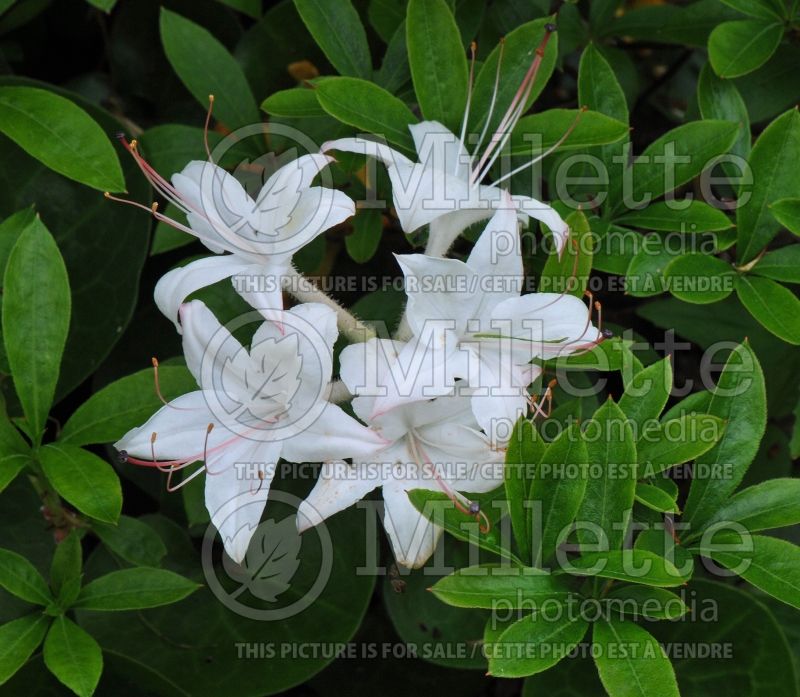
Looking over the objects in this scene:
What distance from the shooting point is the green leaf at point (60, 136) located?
61.0 inches

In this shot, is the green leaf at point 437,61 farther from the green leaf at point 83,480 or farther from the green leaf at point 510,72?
the green leaf at point 83,480

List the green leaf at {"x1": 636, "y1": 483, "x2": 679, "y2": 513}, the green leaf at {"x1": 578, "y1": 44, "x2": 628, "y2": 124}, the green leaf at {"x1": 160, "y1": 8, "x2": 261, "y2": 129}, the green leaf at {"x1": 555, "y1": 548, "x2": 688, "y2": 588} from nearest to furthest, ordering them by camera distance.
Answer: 1. the green leaf at {"x1": 555, "y1": 548, "x2": 688, "y2": 588}
2. the green leaf at {"x1": 636, "y1": 483, "x2": 679, "y2": 513}
3. the green leaf at {"x1": 578, "y1": 44, "x2": 628, "y2": 124}
4. the green leaf at {"x1": 160, "y1": 8, "x2": 261, "y2": 129}

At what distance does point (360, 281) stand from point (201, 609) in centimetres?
72

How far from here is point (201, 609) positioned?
1.81 meters

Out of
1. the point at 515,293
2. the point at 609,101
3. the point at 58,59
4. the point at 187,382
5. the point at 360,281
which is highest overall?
the point at 58,59

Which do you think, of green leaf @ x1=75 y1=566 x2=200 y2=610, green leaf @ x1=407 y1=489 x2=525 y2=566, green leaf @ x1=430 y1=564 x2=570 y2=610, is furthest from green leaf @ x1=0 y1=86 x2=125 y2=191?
green leaf @ x1=430 y1=564 x2=570 y2=610

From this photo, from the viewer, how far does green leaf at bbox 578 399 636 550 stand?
48.8 inches

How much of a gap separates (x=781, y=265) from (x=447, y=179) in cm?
57

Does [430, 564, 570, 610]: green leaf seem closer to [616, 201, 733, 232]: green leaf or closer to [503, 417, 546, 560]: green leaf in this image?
[503, 417, 546, 560]: green leaf

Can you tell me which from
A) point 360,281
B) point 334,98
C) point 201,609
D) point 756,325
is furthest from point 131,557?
point 756,325

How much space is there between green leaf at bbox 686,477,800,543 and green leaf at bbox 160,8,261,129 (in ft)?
3.59

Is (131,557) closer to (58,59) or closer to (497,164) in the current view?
(497,164)

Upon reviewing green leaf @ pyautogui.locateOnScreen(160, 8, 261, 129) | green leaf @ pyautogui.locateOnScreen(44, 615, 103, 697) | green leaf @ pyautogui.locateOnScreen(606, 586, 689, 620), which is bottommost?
green leaf @ pyautogui.locateOnScreen(44, 615, 103, 697)

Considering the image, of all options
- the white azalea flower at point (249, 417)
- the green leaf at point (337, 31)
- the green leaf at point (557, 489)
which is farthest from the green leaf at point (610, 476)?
the green leaf at point (337, 31)
